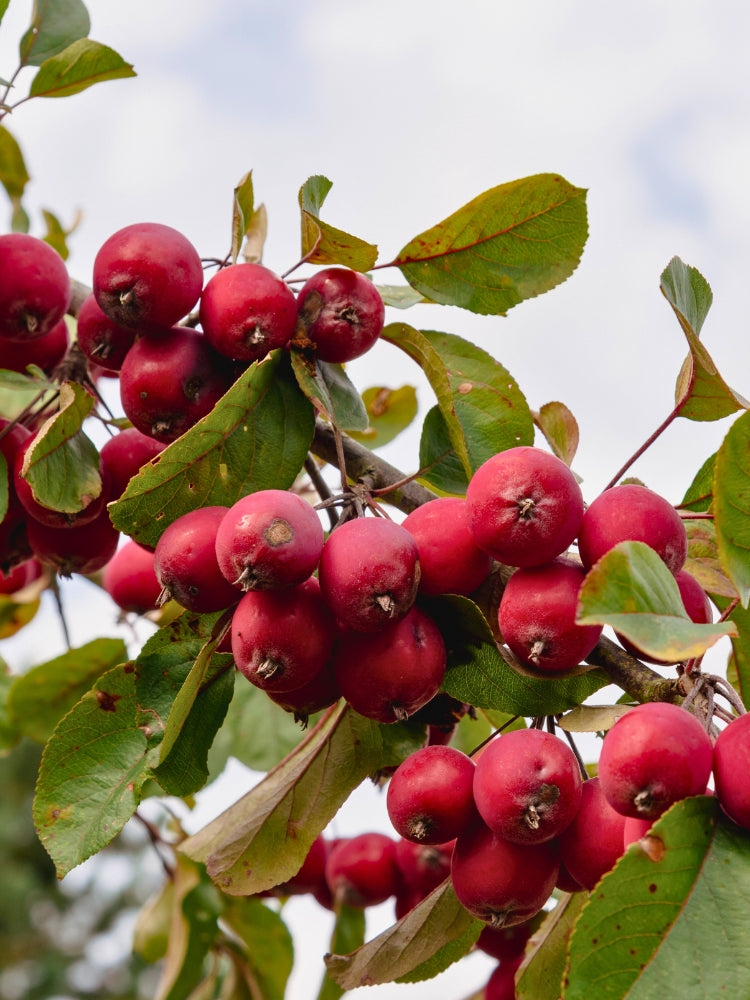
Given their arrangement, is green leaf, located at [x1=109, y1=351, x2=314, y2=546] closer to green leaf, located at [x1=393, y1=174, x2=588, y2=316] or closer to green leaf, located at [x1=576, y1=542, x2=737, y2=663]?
green leaf, located at [x1=393, y1=174, x2=588, y2=316]

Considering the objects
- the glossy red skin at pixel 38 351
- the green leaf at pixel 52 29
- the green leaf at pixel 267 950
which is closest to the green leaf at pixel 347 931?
the green leaf at pixel 267 950

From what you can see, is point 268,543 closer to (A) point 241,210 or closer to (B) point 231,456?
(B) point 231,456

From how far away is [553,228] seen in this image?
5.14 feet

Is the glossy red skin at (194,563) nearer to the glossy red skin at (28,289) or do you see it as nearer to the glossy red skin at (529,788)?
the glossy red skin at (529,788)

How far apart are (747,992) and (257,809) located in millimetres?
A: 815

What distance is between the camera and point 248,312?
1.39m

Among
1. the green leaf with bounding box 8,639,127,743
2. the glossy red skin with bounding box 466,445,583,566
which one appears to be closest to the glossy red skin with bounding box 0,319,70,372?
the green leaf with bounding box 8,639,127,743

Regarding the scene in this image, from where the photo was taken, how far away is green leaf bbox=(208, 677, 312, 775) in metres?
2.31

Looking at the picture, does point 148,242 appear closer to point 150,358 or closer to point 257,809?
point 150,358

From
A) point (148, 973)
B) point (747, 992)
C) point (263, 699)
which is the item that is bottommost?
point (148, 973)

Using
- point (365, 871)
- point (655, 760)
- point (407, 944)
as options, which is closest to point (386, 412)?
point (365, 871)

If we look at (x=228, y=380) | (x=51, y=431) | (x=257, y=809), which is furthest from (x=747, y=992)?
(x=51, y=431)

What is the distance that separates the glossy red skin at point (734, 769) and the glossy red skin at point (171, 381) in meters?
0.80

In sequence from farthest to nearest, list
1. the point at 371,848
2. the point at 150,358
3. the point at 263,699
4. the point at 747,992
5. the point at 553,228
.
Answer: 1. the point at 263,699
2. the point at 371,848
3. the point at 553,228
4. the point at 150,358
5. the point at 747,992
